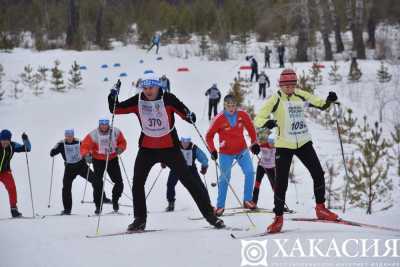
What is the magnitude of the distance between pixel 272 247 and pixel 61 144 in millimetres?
5579

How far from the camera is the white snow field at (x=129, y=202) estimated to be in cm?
438

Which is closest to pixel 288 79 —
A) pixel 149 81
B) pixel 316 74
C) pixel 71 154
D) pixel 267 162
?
pixel 149 81

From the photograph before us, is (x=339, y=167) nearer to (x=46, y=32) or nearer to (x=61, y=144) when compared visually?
(x=61, y=144)

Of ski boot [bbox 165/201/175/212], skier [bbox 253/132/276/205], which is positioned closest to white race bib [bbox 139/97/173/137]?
skier [bbox 253/132/276/205]

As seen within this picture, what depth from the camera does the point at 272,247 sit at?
15.0 feet

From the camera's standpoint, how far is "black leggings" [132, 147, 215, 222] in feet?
18.1

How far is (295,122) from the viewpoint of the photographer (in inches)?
217

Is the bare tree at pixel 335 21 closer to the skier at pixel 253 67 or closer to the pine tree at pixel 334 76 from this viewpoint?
the skier at pixel 253 67

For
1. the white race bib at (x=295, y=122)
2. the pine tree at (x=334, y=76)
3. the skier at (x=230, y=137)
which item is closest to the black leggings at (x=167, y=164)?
the white race bib at (x=295, y=122)

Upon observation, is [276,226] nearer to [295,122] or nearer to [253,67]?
[295,122]

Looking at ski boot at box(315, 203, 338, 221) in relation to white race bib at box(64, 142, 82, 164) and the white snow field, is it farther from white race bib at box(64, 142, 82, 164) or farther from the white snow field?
white race bib at box(64, 142, 82, 164)

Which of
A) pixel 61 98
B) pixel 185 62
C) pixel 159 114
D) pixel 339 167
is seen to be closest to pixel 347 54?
pixel 185 62

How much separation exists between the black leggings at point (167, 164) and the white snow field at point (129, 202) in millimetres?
384

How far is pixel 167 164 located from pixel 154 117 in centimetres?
58
